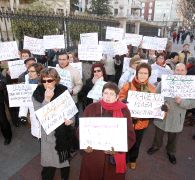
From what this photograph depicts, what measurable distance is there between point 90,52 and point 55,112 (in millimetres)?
3421

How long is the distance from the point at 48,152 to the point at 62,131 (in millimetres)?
387

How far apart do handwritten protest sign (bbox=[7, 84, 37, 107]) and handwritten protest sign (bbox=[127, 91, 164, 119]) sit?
1761mm

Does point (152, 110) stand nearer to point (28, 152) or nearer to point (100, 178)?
point (100, 178)

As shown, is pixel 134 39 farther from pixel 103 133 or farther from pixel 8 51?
pixel 103 133

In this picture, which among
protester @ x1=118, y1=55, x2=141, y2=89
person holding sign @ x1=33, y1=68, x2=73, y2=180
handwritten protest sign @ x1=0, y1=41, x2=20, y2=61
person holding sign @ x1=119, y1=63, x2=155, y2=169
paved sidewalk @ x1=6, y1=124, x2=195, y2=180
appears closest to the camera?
person holding sign @ x1=33, y1=68, x2=73, y2=180

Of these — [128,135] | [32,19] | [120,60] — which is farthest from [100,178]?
[32,19]

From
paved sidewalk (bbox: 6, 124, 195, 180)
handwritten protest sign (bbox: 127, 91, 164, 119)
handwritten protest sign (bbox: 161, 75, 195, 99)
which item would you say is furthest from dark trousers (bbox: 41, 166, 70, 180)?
handwritten protest sign (bbox: 161, 75, 195, 99)

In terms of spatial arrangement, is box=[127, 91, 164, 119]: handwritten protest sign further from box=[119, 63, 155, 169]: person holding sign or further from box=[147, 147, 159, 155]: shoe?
box=[147, 147, 159, 155]: shoe

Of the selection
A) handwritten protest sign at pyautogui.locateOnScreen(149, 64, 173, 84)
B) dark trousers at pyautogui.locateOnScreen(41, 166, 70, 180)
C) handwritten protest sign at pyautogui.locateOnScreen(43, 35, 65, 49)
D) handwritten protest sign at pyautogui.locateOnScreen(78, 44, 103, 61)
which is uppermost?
handwritten protest sign at pyautogui.locateOnScreen(43, 35, 65, 49)

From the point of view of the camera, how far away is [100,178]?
10.7 ft

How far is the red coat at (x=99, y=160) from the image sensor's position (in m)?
3.14

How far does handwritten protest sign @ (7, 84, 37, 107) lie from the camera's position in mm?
4266

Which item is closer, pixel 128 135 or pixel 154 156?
pixel 128 135

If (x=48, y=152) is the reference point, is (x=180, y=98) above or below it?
above
